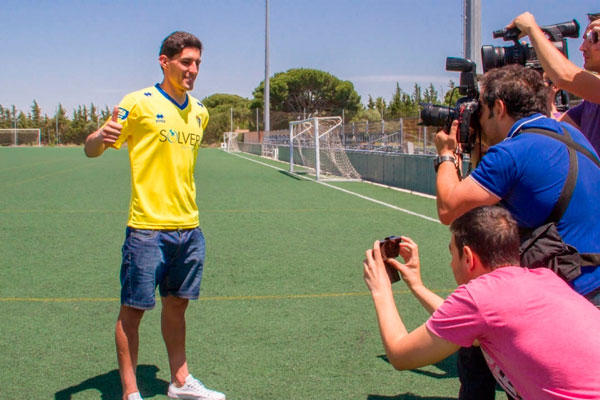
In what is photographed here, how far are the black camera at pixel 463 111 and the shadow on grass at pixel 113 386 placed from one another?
7.39 feet

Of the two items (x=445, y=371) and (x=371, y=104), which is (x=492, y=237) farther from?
(x=371, y=104)

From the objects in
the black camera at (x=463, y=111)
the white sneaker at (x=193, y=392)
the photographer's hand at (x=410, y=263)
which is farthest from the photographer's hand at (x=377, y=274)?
the white sneaker at (x=193, y=392)

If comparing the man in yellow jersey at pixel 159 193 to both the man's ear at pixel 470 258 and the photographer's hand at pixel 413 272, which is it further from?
the man's ear at pixel 470 258

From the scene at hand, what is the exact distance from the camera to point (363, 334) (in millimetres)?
5000

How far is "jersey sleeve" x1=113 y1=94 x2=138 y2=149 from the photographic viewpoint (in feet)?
11.4

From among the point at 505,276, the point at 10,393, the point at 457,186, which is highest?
the point at 457,186

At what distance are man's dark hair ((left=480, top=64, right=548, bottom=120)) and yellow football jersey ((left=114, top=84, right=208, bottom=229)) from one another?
5.69ft

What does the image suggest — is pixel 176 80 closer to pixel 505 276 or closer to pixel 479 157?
pixel 479 157

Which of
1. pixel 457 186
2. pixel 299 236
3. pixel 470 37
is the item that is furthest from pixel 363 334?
pixel 470 37

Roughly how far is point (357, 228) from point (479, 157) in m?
7.42

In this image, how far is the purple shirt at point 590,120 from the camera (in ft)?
10.1

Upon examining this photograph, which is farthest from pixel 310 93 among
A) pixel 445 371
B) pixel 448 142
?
pixel 448 142

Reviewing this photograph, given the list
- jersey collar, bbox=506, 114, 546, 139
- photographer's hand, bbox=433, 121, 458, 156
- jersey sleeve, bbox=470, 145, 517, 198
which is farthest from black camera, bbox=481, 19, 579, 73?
jersey sleeve, bbox=470, 145, 517, 198

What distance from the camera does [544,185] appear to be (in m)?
2.46
